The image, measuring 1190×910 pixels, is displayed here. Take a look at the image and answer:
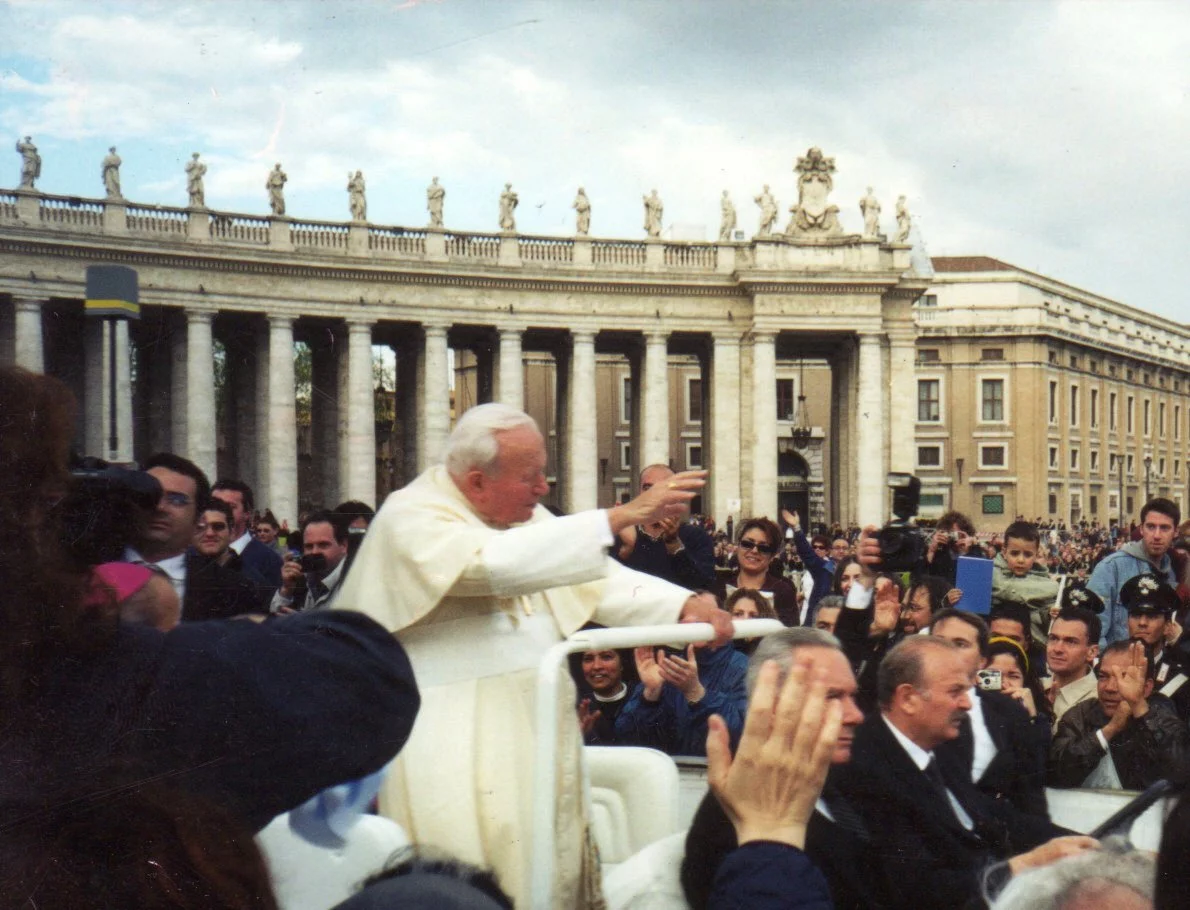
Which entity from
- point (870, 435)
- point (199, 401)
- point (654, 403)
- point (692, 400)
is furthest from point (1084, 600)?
point (692, 400)

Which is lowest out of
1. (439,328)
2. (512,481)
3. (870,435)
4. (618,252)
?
(512,481)

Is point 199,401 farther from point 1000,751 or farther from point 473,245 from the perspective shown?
point 1000,751

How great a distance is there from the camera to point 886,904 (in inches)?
137

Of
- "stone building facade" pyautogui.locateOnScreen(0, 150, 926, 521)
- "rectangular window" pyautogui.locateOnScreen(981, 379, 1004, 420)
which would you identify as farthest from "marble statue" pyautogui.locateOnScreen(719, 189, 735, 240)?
"rectangular window" pyautogui.locateOnScreen(981, 379, 1004, 420)

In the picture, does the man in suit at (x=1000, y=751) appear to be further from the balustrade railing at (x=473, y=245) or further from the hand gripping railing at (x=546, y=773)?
→ the balustrade railing at (x=473, y=245)

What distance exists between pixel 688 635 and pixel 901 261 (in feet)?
151

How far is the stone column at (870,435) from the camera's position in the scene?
4625cm

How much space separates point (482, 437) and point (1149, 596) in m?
6.22

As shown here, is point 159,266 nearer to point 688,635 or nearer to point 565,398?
point 565,398

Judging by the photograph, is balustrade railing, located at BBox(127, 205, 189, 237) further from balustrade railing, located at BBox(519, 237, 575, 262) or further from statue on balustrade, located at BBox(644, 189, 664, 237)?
statue on balustrade, located at BBox(644, 189, 664, 237)

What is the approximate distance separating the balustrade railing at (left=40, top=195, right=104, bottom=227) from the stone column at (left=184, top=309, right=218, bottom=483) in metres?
3.81

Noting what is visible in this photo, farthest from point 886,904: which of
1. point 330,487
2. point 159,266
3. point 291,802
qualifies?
point 330,487

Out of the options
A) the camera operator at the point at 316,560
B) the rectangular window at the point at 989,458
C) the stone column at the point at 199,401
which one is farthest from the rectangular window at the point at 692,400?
the camera operator at the point at 316,560

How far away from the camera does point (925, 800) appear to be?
12.8ft
